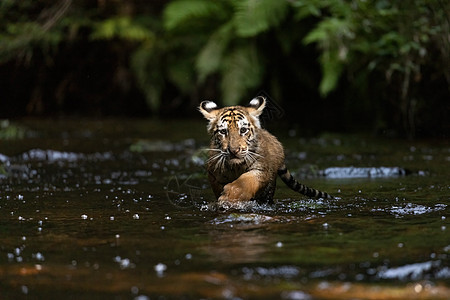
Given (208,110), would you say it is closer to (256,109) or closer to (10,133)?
(256,109)

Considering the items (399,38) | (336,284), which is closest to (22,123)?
(399,38)

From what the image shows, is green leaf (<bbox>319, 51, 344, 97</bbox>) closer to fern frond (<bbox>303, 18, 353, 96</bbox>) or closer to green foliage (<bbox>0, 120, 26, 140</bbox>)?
fern frond (<bbox>303, 18, 353, 96</bbox>)

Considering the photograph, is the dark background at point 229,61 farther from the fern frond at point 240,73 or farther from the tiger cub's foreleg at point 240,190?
the tiger cub's foreleg at point 240,190

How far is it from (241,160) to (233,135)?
0.69 ft

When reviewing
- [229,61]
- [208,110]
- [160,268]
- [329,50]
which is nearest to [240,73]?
→ [229,61]

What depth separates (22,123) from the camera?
1379 cm

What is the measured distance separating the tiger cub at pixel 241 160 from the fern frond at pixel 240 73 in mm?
6843

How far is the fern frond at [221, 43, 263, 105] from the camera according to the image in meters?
13.5

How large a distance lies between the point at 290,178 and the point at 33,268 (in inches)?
122

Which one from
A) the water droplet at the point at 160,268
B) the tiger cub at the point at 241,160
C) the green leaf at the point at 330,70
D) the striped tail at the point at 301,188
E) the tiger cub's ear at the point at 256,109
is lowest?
the water droplet at the point at 160,268

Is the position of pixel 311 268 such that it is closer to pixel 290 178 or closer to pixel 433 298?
pixel 433 298

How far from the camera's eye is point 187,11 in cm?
1384

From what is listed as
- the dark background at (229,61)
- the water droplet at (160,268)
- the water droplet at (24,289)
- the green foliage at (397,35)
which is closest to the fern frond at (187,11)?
the dark background at (229,61)

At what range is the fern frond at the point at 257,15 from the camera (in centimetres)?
1287
